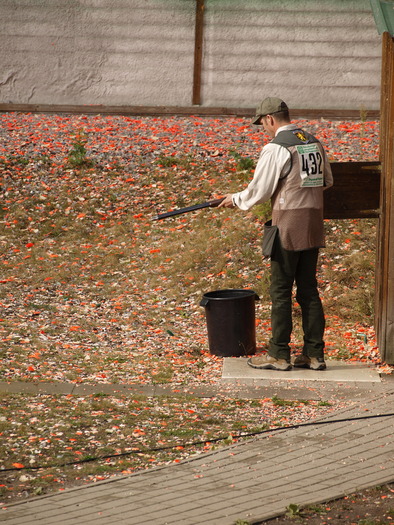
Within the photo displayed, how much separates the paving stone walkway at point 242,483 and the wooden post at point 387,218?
5.02 feet

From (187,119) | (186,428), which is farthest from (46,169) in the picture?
(186,428)

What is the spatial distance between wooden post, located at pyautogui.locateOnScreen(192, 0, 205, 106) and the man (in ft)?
29.4

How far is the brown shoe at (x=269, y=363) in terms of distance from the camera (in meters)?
7.18

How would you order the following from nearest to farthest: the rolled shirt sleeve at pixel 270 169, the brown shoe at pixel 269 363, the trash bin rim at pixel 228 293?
the rolled shirt sleeve at pixel 270 169 < the brown shoe at pixel 269 363 < the trash bin rim at pixel 228 293

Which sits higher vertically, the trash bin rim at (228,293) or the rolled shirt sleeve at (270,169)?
Answer: the rolled shirt sleeve at (270,169)

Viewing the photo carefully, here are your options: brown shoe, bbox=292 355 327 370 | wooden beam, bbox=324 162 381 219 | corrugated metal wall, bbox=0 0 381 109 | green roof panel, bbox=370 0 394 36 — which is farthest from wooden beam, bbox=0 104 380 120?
brown shoe, bbox=292 355 327 370

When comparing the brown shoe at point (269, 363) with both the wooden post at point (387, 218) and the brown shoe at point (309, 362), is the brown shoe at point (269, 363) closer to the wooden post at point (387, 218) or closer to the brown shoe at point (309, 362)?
the brown shoe at point (309, 362)

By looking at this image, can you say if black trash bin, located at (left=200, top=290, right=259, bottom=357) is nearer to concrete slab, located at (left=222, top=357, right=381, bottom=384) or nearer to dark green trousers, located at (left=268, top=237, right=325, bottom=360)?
concrete slab, located at (left=222, top=357, right=381, bottom=384)

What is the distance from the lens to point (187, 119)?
1552 centimetres

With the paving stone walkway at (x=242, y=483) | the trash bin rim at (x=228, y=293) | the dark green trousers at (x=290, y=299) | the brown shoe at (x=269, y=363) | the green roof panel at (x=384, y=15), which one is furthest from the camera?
the trash bin rim at (x=228, y=293)

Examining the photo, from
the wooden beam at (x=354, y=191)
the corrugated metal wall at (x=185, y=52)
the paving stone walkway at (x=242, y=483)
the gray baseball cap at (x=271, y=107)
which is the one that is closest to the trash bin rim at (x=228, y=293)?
the wooden beam at (x=354, y=191)

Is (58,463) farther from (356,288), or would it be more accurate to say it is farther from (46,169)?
(46,169)

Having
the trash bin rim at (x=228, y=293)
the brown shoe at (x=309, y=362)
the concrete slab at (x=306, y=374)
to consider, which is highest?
the trash bin rim at (x=228, y=293)

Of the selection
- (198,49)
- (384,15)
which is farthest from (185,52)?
(384,15)
